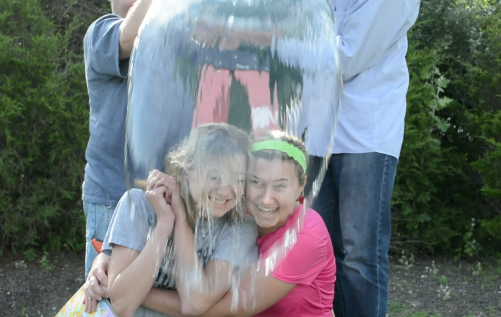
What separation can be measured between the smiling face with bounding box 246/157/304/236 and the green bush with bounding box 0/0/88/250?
10.6 ft

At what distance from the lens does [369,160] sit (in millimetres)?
2346

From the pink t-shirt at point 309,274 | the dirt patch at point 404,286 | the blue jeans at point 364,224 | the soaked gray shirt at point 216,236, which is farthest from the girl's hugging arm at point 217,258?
the dirt patch at point 404,286

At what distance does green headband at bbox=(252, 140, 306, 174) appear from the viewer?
3.37ft

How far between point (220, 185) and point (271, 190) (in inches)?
3.7

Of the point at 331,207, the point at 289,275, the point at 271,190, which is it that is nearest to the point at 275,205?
the point at 271,190

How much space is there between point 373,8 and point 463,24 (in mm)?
3289

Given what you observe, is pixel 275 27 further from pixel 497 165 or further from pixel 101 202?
pixel 497 165

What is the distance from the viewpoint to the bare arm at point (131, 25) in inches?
60.6

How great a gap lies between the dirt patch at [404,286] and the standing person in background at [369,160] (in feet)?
4.50

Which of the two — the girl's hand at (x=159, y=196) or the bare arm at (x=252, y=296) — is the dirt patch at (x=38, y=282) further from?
the girl's hand at (x=159, y=196)

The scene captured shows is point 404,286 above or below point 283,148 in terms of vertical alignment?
below

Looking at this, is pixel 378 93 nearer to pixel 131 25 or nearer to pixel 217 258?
pixel 131 25

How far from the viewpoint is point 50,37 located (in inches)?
172

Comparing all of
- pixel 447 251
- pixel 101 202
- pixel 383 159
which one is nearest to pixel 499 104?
pixel 447 251
